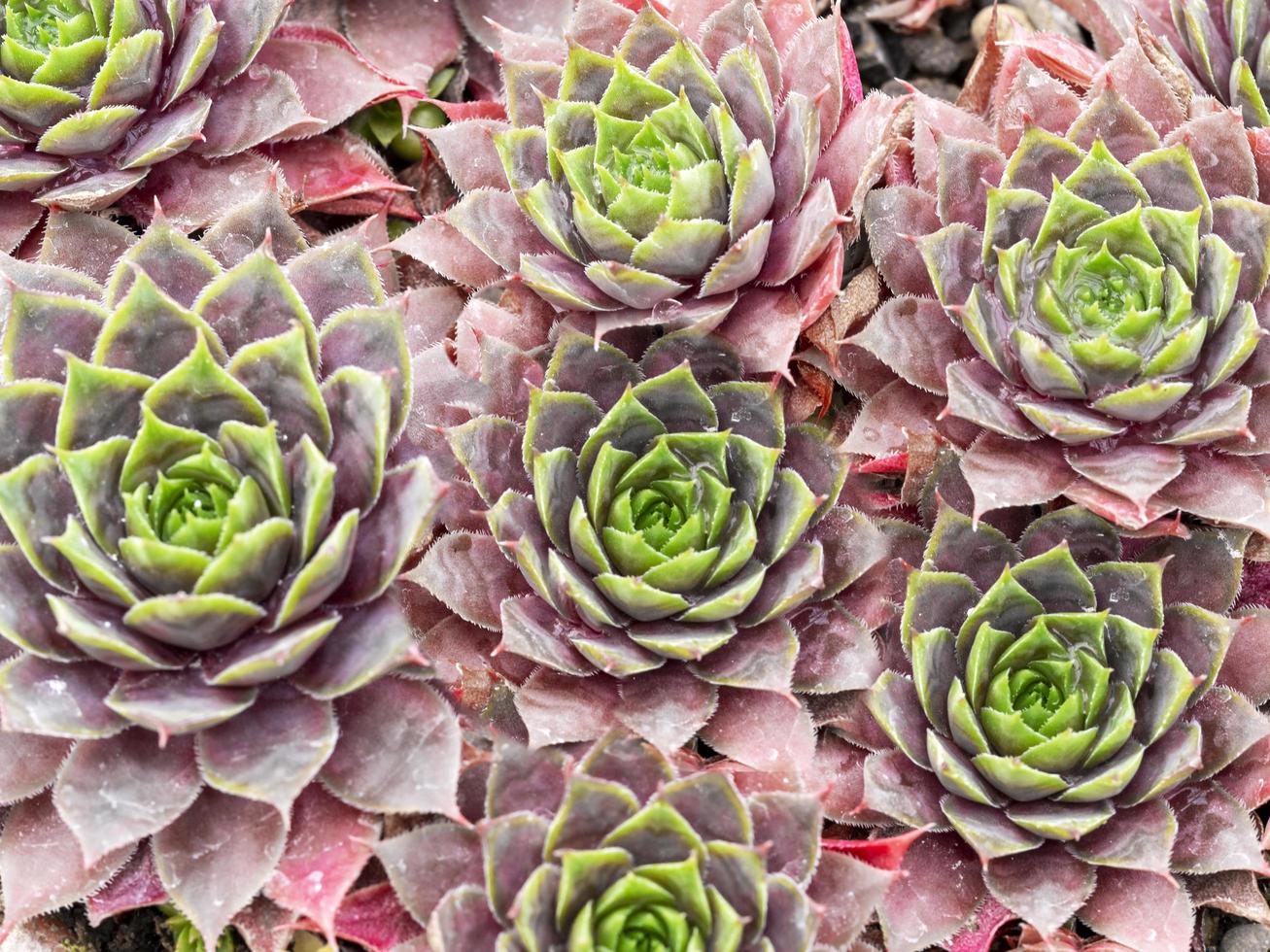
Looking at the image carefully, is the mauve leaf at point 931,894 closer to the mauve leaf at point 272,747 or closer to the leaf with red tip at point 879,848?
the leaf with red tip at point 879,848

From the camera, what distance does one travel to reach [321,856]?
2059mm

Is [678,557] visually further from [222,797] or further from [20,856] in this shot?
[20,856]

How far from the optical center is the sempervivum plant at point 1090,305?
214 centimetres

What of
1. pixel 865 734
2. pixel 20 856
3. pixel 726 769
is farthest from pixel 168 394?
pixel 865 734

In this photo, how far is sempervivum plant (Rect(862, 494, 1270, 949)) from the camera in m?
2.07

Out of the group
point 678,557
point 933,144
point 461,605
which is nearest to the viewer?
point 678,557

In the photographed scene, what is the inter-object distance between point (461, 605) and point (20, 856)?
78 centimetres

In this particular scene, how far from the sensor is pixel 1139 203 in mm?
2230

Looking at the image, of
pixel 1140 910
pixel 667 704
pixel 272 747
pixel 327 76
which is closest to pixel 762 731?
pixel 667 704

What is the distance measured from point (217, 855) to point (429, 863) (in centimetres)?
33

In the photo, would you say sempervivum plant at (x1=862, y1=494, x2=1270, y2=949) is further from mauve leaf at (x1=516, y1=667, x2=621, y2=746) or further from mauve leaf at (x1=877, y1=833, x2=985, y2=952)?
mauve leaf at (x1=516, y1=667, x2=621, y2=746)

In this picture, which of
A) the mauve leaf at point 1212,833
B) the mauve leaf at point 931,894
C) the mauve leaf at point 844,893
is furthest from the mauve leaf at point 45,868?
the mauve leaf at point 1212,833

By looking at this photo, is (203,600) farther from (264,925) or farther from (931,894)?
(931,894)

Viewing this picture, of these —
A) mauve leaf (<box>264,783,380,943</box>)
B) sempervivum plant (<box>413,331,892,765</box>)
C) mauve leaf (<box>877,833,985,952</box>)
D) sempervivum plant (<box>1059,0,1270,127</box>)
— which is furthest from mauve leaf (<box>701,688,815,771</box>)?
sempervivum plant (<box>1059,0,1270,127</box>)
